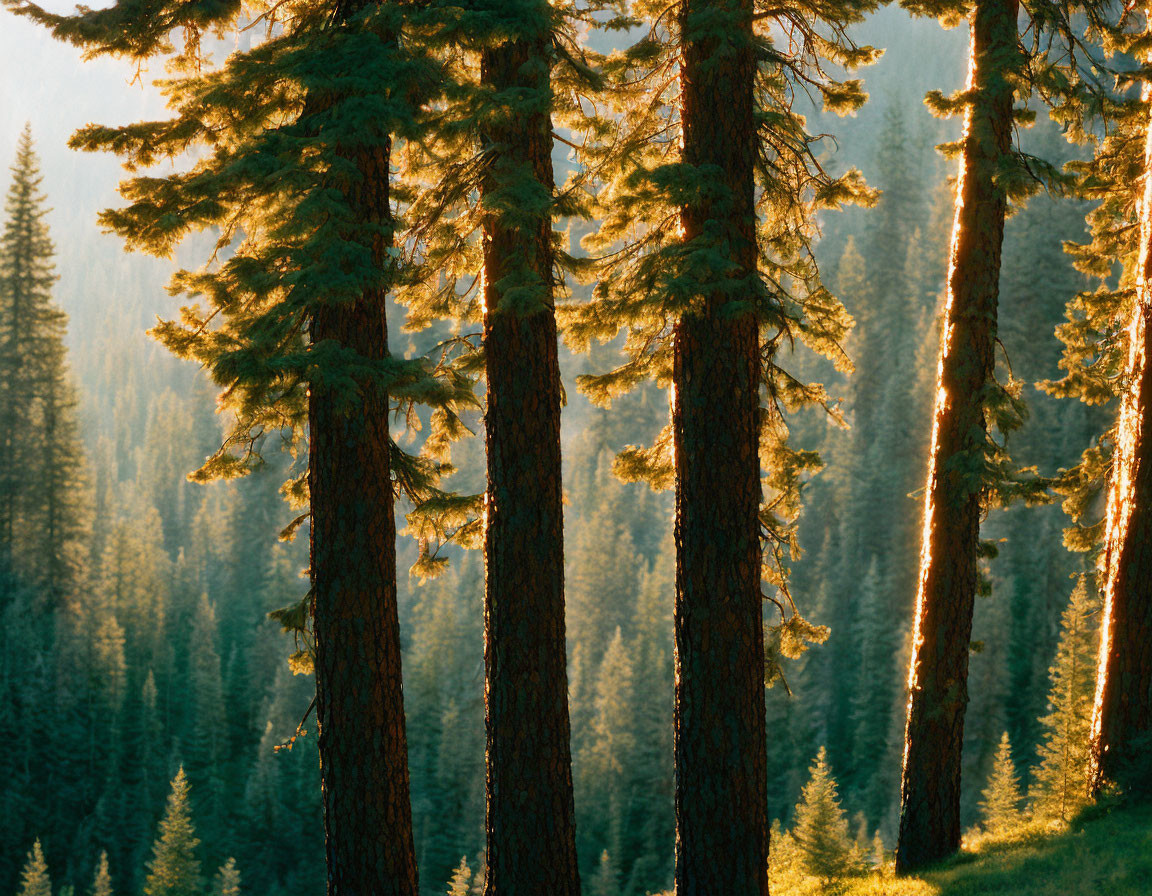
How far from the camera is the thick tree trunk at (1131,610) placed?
7969mm

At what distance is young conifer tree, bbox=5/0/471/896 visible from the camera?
5742 millimetres

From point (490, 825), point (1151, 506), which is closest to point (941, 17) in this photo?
point (1151, 506)

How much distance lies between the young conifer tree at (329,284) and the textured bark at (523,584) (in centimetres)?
47

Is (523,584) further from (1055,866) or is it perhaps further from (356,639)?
(1055,866)

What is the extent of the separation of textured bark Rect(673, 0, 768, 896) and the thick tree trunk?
391 cm

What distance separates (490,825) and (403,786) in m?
0.67

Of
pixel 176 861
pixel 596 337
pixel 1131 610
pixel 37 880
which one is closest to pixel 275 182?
pixel 596 337

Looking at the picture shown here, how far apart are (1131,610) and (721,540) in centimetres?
464

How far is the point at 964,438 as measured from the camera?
792 centimetres

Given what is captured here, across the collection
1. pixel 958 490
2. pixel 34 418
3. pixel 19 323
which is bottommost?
pixel 958 490

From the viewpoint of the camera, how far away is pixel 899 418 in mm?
48844

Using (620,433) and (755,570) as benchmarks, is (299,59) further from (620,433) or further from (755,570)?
(620,433)

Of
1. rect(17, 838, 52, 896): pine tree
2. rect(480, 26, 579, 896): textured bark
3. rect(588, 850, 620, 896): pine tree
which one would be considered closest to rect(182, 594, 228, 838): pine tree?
rect(17, 838, 52, 896): pine tree

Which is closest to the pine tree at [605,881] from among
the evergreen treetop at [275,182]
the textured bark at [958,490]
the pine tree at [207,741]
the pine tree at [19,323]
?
the pine tree at [207,741]
